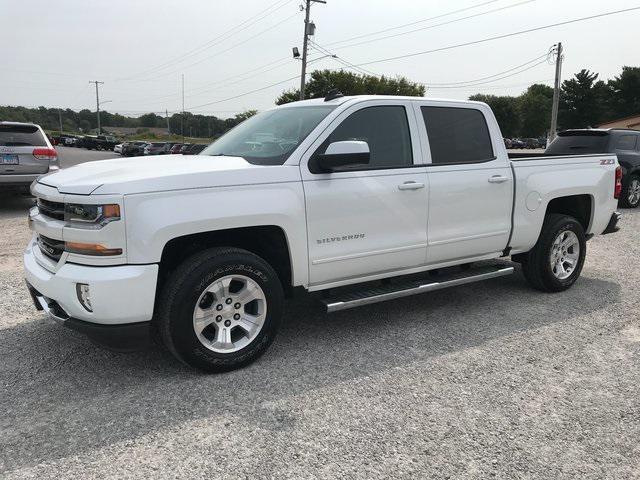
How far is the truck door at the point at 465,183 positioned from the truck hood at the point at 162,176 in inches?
55.4

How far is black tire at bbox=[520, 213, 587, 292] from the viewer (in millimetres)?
5531

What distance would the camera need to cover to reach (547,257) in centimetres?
555

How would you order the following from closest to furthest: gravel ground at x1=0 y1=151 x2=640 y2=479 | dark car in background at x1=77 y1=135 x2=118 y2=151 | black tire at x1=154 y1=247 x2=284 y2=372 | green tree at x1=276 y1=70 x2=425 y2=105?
gravel ground at x1=0 y1=151 x2=640 y2=479, black tire at x1=154 y1=247 x2=284 y2=372, green tree at x1=276 y1=70 x2=425 y2=105, dark car in background at x1=77 y1=135 x2=118 y2=151

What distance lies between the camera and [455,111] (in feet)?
16.1

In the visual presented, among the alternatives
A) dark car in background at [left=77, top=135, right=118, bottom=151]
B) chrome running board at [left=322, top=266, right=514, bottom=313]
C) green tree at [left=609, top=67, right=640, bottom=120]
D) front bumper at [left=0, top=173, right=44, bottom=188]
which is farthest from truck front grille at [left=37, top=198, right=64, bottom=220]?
green tree at [left=609, top=67, right=640, bottom=120]

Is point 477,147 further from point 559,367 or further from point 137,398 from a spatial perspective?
point 137,398

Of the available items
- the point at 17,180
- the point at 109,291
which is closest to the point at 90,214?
the point at 109,291

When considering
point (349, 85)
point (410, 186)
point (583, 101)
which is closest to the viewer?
point (410, 186)

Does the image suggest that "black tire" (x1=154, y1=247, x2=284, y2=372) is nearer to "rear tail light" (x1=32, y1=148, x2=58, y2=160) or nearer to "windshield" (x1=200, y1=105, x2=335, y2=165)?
"windshield" (x1=200, y1=105, x2=335, y2=165)

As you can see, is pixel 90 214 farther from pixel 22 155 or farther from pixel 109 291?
pixel 22 155

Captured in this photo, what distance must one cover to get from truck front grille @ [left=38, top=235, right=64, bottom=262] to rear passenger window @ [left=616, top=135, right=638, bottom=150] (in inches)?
487

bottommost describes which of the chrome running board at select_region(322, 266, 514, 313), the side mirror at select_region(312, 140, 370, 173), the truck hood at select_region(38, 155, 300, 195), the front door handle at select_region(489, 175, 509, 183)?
the chrome running board at select_region(322, 266, 514, 313)

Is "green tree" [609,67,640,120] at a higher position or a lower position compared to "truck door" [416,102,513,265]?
higher

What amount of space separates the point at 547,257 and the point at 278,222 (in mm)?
3177
